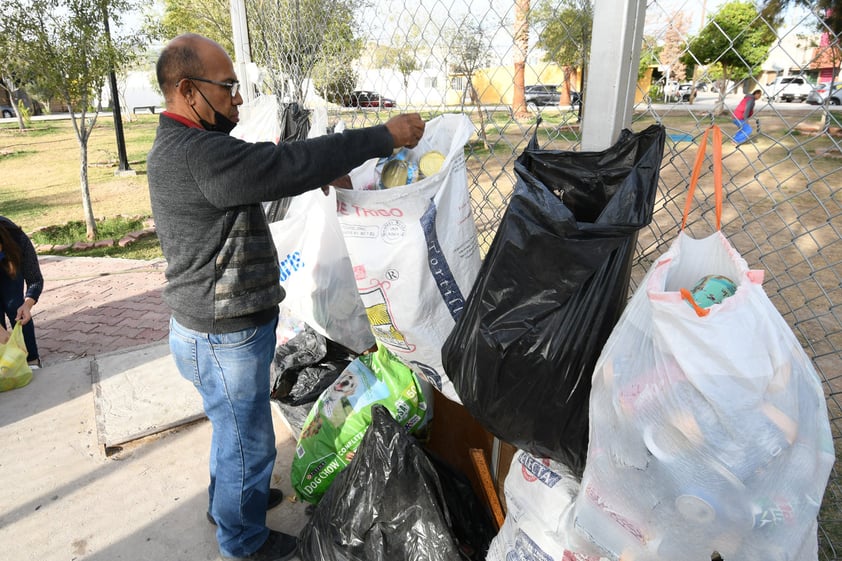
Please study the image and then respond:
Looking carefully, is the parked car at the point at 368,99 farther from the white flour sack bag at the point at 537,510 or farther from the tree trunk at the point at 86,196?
the tree trunk at the point at 86,196

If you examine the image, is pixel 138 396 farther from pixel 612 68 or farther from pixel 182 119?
pixel 612 68

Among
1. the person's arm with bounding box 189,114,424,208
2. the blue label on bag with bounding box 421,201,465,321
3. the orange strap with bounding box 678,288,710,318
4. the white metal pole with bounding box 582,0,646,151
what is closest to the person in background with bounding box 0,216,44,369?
the person's arm with bounding box 189,114,424,208

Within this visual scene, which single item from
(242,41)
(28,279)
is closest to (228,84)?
(242,41)

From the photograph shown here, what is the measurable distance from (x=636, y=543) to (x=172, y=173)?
1467 millimetres

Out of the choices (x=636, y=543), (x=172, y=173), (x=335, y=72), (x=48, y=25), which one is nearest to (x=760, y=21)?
(x=636, y=543)

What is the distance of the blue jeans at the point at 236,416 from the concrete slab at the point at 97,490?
21cm

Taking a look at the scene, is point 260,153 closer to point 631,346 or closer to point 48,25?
point 631,346

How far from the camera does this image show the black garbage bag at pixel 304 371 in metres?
2.51

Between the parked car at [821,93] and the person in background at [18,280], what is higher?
the parked car at [821,93]

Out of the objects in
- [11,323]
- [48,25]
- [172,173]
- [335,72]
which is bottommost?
[11,323]

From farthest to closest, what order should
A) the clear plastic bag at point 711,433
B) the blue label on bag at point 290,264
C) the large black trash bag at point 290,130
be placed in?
the large black trash bag at point 290,130 < the blue label on bag at point 290,264 < the clear plastic bag at point 711,433

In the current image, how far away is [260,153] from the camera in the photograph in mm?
1488

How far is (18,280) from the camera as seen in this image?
359 centimetres

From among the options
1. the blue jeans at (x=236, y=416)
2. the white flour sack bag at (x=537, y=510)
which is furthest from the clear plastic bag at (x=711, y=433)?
the blue jeans at (x=236, y=416)
